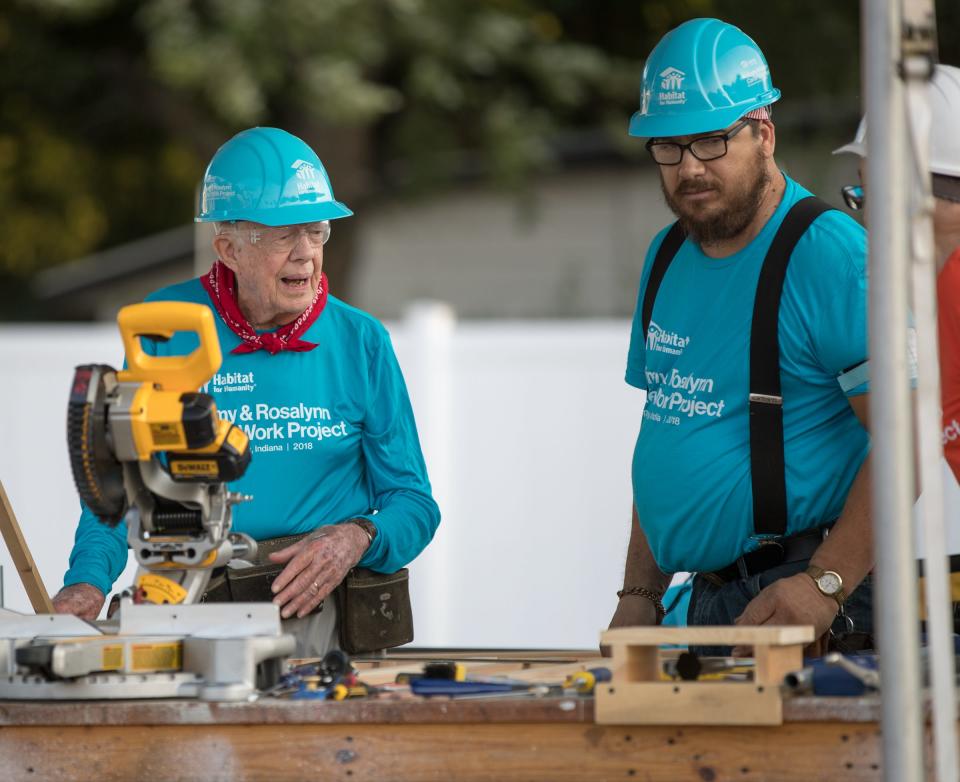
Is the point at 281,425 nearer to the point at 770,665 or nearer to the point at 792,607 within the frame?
the point at 792,607

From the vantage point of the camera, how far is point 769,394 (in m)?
3.46

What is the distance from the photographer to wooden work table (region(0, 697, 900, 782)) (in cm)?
271

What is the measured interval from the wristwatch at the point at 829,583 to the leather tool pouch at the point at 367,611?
3.85 ft

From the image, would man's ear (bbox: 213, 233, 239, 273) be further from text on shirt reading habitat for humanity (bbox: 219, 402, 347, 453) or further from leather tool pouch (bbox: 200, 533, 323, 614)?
leather tool pouch (bbox: 200, 533, 323, 614)

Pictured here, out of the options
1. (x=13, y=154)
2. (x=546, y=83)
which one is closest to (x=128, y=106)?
(x=13, y=154)

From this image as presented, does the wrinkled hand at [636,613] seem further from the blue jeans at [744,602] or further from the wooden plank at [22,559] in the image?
the wooden plank at [22,559]

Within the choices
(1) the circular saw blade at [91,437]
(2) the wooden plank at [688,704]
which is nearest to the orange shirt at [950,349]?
(2) the wooden plank at [688,704]

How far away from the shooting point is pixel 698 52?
3631mm

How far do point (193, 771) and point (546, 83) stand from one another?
13.4m

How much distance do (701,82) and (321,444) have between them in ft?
4.09

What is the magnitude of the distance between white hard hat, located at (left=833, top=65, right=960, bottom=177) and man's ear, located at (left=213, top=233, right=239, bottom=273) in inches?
59.8

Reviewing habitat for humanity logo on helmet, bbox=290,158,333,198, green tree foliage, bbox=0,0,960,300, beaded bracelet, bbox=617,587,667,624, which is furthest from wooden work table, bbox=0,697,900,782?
green tree foliage, bbox=0,0,960,300

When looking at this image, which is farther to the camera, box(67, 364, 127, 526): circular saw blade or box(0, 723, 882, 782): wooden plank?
box(67, 364, 127, 526): circular saw blade

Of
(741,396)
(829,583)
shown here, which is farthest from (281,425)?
(829,583)
